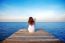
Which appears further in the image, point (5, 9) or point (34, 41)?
point (5, 9)

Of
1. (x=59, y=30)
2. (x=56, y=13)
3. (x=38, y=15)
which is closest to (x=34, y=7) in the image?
(x=38, y=15)

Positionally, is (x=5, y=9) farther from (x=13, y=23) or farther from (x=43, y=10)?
(x=43, y=10)

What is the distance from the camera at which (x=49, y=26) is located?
3.19 metres

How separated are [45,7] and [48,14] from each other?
0.56 feet

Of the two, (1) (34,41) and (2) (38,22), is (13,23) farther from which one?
(1) (34,41)

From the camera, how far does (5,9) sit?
3.01 metres

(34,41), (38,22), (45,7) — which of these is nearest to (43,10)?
(45,7)

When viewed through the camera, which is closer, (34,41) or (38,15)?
(34,41)

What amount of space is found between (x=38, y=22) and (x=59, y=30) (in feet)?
1.81

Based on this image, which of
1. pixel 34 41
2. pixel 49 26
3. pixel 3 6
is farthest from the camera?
pixel 49 26

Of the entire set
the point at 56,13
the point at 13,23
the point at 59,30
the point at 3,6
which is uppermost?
the point at 3,6

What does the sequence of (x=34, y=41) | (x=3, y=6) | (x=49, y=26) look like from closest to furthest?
(x=34, y=41), (x=3, y=6), (x=49, y=26)

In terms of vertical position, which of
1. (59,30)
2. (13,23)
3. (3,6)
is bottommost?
(59,30)

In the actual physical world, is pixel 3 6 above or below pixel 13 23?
above
